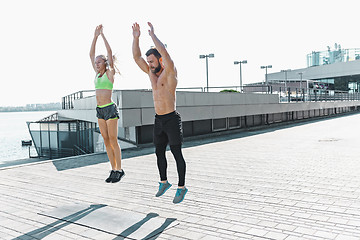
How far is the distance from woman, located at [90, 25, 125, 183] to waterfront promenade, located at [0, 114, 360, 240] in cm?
71

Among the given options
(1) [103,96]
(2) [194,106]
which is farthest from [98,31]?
(2) [194,106]

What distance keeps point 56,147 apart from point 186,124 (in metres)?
9.85

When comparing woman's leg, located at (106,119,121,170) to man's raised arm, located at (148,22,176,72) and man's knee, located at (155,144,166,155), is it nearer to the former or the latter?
man's knee, located at (155,144,166,155)

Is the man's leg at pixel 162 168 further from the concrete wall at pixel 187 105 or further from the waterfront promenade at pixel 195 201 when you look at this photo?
the concrete wall at pixel 187 105

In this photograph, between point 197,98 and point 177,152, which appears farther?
point 197,98

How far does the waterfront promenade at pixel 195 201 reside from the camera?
4281 mm

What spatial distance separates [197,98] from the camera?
612 inches

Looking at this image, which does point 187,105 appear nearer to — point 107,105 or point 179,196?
point 107,105

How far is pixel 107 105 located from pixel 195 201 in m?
2.13

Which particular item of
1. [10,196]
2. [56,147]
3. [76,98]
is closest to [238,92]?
[76,98]

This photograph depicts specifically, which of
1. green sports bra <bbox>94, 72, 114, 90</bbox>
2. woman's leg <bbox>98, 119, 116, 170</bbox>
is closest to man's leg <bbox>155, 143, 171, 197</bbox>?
woman's leg <bbox>98, 119, 116, 170</bbox>

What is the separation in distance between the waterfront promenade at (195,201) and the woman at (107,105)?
27.8 inches

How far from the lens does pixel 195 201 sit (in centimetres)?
564

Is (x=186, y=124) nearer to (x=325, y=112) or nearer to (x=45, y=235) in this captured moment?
(x=45, y=235)
